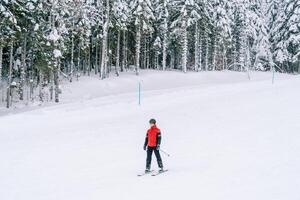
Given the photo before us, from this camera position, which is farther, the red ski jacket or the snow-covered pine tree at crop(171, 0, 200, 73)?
the snow-covered pine tree at crop(171, 0, 200, 73)

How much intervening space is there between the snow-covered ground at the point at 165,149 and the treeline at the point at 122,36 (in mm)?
7405

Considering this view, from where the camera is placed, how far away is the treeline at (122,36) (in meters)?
34.2

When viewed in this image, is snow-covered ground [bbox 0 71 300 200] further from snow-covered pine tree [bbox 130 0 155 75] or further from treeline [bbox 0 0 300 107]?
snow-covered pine tree [bbox 130 0 155 75]

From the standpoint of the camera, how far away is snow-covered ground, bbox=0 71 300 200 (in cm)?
1186

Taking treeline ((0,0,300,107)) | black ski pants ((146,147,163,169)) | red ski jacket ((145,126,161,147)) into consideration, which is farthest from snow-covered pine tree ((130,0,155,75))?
black ski pants ((146,147,163,169))

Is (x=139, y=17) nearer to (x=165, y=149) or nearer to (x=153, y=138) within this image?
(x=165, y=149)

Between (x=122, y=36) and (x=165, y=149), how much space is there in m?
42.1

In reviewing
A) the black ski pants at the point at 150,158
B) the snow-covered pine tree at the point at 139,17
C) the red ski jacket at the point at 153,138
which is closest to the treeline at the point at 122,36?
the snow-covered pine tree at the point at 139,17

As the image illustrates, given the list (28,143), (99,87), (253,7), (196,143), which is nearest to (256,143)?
(196,143)

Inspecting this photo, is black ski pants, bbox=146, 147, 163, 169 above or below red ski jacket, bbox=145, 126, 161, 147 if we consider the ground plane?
below

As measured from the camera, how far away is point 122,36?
57938mm

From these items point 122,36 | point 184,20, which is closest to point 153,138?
point 184,20

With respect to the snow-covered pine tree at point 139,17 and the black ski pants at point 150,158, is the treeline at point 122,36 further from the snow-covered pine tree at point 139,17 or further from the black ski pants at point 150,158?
the black ski pants at point 150,158

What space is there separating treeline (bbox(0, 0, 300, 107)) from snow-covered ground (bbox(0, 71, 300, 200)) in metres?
7.41
